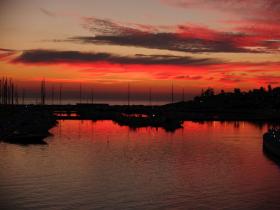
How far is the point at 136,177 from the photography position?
39219mm

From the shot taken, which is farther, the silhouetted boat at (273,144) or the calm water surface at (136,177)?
the silhouetted boat at (273,144)

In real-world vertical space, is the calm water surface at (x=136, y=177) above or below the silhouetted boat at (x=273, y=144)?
below

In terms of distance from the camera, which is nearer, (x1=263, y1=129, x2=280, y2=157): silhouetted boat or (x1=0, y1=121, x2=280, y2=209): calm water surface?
(x1=0, y1=121, x2=280, y2=209): calm water surface

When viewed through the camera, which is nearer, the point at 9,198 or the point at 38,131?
the point at 9,198

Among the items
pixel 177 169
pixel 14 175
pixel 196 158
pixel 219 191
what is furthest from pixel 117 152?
pixel 219 191

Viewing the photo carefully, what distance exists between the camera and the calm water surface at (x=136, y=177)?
30.7m

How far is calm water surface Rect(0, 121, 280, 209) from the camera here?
101ft

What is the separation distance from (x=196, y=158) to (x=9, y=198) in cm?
2797

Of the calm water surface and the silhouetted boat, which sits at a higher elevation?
the silhouetted boat

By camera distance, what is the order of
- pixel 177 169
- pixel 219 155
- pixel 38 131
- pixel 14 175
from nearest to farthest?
pixel 14 175 → pixel 177 169 → pixel 219 155 → pixel 38 131

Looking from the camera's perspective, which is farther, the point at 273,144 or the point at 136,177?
the point at 273,144

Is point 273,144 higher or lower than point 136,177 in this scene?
higher

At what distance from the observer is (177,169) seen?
4447cm

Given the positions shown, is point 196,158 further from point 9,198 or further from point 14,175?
point 9,198
